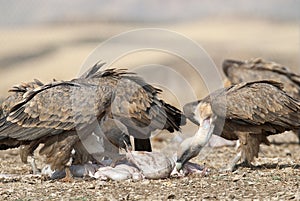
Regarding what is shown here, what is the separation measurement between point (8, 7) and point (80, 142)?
31.2 meters

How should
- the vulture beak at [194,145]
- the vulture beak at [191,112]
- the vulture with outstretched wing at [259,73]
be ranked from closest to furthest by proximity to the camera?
the vulture beak at [194,145], the vulture beak at [191,112], the vulture with outstretched wing at [259,73]

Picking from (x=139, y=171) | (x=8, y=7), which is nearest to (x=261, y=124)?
(x=139, y=171)

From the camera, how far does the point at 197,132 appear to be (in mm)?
12430

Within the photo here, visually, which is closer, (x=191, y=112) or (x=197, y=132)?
(x=197, y=132)

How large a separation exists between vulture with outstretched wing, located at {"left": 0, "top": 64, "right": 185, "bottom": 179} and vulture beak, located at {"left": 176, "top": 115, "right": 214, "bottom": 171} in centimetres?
57

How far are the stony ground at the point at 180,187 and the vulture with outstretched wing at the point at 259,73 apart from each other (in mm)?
5360

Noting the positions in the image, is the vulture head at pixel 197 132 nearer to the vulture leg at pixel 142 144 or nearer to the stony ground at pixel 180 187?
the stony ground at pixel 180 187

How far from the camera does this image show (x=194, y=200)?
9.59 m

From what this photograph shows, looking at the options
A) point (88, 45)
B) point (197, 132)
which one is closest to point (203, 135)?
point (197, 132)

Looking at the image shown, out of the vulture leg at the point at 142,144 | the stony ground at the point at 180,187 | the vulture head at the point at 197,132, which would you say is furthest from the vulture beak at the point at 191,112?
the vulture leg at the point at 142,144

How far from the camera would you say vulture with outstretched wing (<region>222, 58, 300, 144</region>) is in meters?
17.7

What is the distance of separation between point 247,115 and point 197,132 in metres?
0.85

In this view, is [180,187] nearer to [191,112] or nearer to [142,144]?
[142,144]

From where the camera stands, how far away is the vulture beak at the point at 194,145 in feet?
38.5
